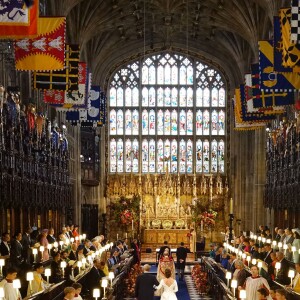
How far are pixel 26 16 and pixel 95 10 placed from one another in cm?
2746

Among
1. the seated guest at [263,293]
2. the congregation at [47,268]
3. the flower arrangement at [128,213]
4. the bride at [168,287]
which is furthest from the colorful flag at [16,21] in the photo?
the flower arrangement at [128,213]

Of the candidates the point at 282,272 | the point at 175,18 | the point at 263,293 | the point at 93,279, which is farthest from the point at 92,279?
the point at 175,18

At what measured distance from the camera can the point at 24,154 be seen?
99.3 feet

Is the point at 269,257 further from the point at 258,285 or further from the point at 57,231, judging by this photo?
the point at 57,231

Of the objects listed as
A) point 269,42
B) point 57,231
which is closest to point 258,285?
point 269,42

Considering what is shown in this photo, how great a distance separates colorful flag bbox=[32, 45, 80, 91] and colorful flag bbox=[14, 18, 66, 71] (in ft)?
10.6

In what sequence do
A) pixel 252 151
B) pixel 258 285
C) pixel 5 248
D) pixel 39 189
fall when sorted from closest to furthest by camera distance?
pixel 258 285 < pixel 5 248 < pixel 39 189 < pixel 252 151

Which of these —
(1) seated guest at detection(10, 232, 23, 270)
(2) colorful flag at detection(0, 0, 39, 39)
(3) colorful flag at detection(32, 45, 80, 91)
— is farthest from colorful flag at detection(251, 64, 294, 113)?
(2) colorful flag at detection(0, 0, 39, 39)

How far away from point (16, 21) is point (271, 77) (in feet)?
35.0

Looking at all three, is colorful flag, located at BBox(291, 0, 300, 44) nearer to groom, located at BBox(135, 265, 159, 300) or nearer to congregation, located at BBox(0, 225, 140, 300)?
groom, located at BBox(135, 265, 159, 300)

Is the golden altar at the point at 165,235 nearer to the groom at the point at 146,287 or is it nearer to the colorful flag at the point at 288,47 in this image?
the colorful flag at the point at 288,47

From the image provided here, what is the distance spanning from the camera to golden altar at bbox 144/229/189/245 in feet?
160

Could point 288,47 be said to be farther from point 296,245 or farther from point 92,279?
point 92,279

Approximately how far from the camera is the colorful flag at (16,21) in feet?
57.5
